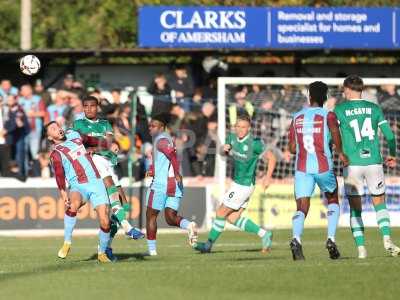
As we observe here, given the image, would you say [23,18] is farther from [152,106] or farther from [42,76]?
[152,106]

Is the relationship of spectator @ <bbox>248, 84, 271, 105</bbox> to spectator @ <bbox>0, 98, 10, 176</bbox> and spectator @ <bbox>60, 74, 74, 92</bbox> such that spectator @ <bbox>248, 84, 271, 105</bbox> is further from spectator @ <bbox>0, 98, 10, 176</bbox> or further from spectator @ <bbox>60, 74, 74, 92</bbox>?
spectator @ <bbox>0, 98, 10, 176</bbox>

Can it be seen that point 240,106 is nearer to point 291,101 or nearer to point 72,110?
point 291,101

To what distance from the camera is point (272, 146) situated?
25.8 meters

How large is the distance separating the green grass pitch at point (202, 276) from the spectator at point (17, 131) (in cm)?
778

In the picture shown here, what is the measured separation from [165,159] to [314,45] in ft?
35.4

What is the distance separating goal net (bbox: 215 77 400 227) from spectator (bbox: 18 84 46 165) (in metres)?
3.62

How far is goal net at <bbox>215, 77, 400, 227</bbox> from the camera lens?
2472 cm

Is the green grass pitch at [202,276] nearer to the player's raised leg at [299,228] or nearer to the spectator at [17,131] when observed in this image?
the player's raised leg at [299,228]

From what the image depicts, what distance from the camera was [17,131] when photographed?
25.1 meters

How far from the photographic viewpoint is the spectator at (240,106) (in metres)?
24.8

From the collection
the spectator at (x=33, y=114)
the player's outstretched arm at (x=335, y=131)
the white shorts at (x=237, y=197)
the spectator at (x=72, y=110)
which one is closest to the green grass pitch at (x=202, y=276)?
the white shorts at (x=237, y=197)

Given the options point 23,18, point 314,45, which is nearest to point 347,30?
point 314,45

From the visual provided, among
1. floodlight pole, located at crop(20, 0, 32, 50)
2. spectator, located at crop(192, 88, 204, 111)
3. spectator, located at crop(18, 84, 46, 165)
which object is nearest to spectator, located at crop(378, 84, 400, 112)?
spectator, located at crop(192, 88, 204, 111)

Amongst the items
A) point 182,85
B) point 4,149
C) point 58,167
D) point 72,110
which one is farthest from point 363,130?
point 182,85
